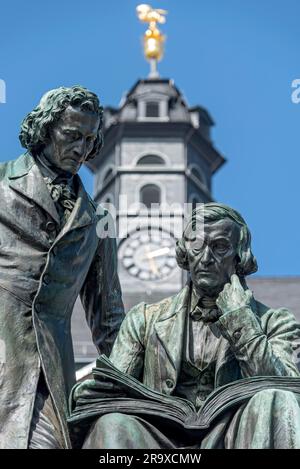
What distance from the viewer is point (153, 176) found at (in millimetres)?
80000

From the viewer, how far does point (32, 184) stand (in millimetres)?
9008

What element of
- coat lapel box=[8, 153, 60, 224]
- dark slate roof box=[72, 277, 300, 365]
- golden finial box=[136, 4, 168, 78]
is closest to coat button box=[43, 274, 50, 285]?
coat lapel box=[8, 153, 60, 224]

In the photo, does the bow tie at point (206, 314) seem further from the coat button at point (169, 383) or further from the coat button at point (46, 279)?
the coat button at point (46, 279)

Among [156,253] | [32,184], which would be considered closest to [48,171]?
[32,184]

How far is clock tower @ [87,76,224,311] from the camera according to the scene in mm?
79625

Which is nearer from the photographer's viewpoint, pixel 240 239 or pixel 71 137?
pixel 240 239

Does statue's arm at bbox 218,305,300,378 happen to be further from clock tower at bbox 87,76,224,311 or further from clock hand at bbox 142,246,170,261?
clock hand at bbox 142,246,170,261

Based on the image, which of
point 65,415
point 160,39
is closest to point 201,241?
point 65,415

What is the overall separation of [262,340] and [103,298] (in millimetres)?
1416

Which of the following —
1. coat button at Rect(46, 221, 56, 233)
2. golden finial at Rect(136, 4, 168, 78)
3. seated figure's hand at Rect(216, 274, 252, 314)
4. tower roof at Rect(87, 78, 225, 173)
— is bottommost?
seated figure's hand at Rect(216, 274, 252, 314)

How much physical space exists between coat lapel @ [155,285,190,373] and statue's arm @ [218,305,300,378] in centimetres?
26

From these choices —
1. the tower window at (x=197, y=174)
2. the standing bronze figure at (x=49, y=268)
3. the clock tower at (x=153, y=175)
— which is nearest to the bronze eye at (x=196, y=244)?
the standing bronze figure at (x=49, y=268)

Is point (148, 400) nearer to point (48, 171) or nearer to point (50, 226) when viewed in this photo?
point (50, 226)
